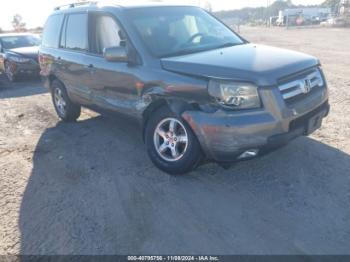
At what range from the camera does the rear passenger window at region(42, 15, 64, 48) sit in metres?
6.54

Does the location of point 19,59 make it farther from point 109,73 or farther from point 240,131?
point 240,131

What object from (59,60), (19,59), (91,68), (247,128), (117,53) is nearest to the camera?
(247,128)

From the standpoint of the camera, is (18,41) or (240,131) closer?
(240,131)

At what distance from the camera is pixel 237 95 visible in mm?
3631

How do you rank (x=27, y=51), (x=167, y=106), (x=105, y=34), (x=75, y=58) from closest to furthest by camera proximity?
(x=167, y=106), (x=105, y=34), (x=75, y=58), (x=27, y=51)

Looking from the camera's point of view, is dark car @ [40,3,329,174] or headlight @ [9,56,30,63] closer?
dark car @ [40,3,329,174]

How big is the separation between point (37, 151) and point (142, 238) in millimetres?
3024

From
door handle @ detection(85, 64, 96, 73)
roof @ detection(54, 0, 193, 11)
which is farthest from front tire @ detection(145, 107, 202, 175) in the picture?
roof @ detection(54, 0, 193, 11)

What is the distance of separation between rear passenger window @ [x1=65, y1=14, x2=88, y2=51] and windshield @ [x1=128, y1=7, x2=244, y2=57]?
3.59ft

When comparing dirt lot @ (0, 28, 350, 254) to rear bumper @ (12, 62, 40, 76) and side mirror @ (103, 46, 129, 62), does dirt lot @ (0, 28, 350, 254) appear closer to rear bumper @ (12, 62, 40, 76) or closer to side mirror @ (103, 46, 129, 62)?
side mirror @ (103, 46, 129, 62)

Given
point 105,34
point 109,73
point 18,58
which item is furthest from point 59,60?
point 18,58

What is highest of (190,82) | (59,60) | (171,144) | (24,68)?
(59,60)

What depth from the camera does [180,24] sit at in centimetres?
490

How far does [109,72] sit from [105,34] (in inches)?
22.9
